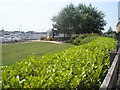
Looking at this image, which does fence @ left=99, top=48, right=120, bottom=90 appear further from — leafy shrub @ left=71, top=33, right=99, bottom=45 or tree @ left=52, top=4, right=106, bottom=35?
tree @ left=52, top=4, right=106, bottom=35

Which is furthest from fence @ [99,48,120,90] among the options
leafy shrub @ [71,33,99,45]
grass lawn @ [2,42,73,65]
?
leafy shrub @ [71,33,99,45]

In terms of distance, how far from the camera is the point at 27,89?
5.23ft

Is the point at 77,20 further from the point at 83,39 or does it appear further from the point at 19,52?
the point at 19,52

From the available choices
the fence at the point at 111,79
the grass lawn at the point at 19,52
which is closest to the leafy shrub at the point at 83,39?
the grass lawn at the point at 19,52

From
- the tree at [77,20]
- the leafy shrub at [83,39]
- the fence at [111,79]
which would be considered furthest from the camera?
the tree at [77,20]

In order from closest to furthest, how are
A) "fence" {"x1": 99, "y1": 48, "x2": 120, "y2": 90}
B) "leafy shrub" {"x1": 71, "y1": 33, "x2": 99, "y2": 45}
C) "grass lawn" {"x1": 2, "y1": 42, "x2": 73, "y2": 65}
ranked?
"fence" {"x1": 99, "y1": 48, "x2": 120, "y2": 90}
"grass lawn" {"x1": 2, "y1": 42, "x2": 73, "y2": 65}
"leafy shrub" {"x1": 71, "y1": 33, "x2": 99, "y2": 45}

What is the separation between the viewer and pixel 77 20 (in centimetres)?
3059

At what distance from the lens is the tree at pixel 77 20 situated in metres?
30.0

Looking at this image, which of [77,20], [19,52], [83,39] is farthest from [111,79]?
[77,20]

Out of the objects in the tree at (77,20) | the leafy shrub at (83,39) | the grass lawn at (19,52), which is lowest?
the grass lawn at (19,52)

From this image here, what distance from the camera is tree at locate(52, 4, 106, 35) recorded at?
30030mm

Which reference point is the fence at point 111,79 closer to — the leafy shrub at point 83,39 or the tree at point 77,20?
the leafy shrub at point 83,39

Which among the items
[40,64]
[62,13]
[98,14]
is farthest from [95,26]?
[40,64]

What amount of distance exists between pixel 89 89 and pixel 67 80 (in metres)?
0.43
